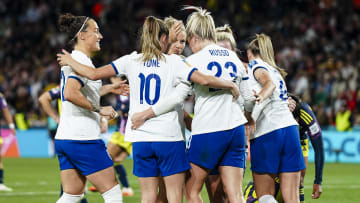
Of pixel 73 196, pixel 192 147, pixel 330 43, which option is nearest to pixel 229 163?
pixel 192 147

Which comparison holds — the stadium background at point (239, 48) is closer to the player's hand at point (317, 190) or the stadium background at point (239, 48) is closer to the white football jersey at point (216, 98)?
the player's hand at point (317, 190)

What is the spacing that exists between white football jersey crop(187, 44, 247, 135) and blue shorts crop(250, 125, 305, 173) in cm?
46

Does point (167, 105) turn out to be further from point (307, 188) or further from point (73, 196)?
point (307, 188)

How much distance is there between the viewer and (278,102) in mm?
6633

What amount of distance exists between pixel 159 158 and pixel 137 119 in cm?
43

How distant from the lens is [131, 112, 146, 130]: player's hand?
5992 millimetres

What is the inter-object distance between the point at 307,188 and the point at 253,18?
15091 mm

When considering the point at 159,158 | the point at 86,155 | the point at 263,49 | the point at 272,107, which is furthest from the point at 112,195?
the point at 263,49

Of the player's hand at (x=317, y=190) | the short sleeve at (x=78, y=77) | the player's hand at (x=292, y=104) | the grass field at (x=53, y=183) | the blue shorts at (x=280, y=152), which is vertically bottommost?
the grass field at (x=53, y=183)

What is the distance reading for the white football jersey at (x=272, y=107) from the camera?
6574 millimetres

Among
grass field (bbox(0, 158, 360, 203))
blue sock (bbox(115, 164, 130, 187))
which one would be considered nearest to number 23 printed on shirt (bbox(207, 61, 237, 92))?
grass field (bbox(0, 158, 360, 203))

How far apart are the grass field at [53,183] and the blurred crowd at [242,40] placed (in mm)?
4215


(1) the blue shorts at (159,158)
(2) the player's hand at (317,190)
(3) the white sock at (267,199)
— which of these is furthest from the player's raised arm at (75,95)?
(2) the player's hand at (317,190)

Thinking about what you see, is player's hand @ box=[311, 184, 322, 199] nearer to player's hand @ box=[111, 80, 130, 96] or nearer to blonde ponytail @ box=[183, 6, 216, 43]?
blonde ponytail @ box=[183, 6, 216, 43]
